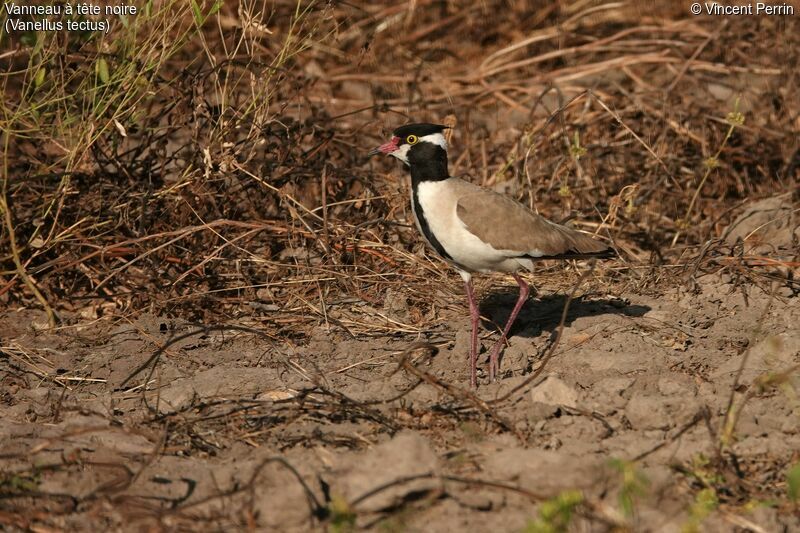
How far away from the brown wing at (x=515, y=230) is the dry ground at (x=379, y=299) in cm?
45

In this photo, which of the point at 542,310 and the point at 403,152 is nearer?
the point at 403,152

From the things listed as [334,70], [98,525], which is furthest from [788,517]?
[334,70]

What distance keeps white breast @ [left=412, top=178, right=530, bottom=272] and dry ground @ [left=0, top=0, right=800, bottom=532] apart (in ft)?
1.56

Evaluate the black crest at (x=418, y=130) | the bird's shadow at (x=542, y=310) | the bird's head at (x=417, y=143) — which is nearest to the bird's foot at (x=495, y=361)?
the bird's shadow at (x=542, y=310)

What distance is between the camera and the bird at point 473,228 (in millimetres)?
5188

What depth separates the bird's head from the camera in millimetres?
5500

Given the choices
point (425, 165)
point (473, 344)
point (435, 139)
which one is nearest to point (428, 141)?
point (435, 139)

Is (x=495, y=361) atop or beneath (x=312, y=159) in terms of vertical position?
beneath

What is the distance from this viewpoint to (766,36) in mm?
8398

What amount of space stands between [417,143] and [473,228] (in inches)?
27.0

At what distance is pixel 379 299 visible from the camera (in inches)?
236

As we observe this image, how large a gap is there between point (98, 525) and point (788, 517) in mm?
2620

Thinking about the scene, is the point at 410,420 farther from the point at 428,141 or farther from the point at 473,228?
the point at 428,141

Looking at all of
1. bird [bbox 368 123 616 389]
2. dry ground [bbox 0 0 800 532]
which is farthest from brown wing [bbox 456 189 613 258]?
dry ground [bbox 0 0 800 532]
